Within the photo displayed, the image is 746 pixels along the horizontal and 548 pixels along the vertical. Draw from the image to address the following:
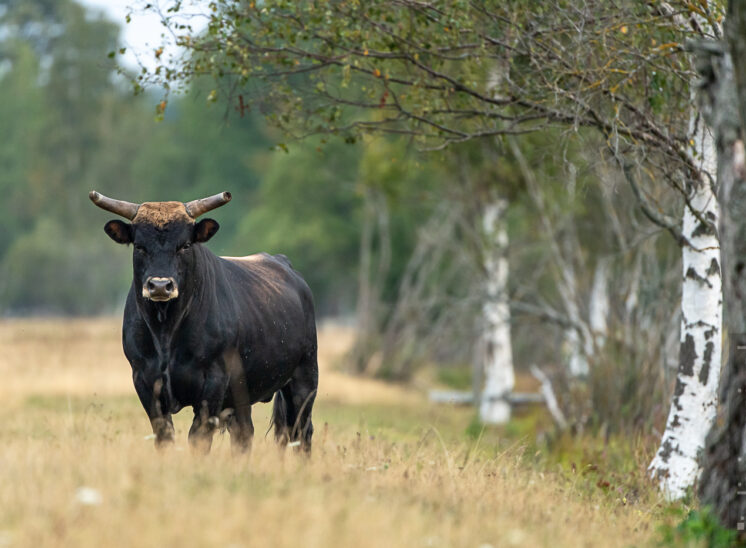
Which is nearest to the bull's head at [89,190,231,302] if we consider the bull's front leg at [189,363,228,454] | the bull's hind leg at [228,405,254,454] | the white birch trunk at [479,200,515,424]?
the bull's front leg at [189,363,228,454]

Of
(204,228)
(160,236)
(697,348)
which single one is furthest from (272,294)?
(697,348)

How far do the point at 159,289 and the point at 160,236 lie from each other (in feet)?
1.88

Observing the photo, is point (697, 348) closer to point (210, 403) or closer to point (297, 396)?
point (297, 396)

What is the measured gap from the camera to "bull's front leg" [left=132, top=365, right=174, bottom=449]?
8.00 m

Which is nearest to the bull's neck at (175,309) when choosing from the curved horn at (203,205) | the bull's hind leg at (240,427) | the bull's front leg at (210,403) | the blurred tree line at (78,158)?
the curved horn at (203,205)

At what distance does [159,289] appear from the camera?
25.6ft

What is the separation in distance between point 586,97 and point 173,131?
49764 mm

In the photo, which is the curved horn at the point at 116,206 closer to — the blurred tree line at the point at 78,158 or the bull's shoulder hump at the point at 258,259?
the bull's shoulder hump at the point at 258,259

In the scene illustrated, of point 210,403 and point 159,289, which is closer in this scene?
point 159,289

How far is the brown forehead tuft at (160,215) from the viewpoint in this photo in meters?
8.26

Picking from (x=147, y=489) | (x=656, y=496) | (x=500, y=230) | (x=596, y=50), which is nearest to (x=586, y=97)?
(x=596, y=50)

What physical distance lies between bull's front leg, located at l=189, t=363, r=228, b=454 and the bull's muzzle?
833 millimetres

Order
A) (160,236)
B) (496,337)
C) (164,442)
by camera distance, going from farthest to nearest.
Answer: (496,337) → (160,236) → (164,442)

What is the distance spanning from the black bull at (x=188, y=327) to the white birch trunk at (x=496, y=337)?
12312 millimetres
